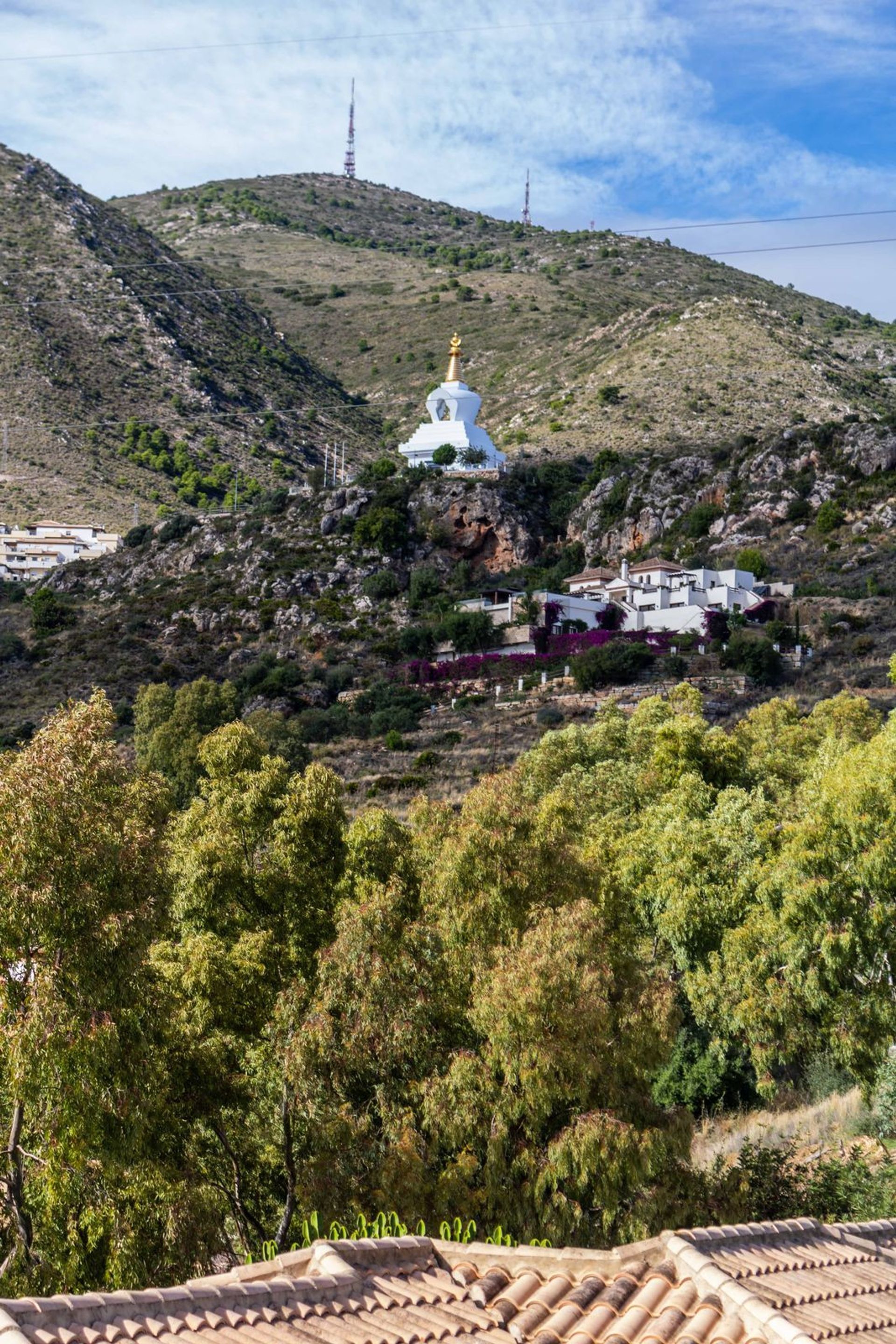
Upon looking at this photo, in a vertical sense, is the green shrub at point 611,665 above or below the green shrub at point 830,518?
below

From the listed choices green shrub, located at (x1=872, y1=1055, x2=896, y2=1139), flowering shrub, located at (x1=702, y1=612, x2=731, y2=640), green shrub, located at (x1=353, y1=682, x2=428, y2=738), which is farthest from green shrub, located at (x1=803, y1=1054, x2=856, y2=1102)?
flowering shrub, located at (x1=702, y1=612, x2=731, y2=640)

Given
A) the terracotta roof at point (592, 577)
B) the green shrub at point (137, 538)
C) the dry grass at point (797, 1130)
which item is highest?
the green shrub at point (137, 538)

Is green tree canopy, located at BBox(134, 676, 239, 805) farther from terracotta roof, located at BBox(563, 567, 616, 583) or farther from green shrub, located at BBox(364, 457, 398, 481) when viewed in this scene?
green shrub, located at BBox(364, 457, 398, 481)

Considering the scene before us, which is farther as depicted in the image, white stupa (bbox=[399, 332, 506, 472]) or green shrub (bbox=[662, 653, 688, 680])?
white stupa (bbox=[399, 332, 506, 472])

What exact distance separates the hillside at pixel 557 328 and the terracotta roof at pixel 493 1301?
8339cm

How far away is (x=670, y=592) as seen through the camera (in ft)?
237

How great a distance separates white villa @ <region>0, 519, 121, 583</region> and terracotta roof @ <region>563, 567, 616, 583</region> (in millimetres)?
27335

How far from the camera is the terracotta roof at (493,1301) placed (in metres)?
8.90

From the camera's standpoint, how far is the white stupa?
308 feet

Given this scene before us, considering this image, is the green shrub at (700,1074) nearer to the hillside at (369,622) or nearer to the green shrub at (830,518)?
the hillside at (369,622)

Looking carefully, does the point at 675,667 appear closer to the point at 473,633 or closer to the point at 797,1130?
the point at 473,633

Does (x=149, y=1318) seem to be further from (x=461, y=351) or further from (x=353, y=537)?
(x=461, y=351)

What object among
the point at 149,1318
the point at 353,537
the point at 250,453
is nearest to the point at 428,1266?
the point at 149,1318

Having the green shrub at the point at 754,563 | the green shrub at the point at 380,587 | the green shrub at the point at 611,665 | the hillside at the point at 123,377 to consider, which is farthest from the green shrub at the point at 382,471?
the green shrub at the point at 611,665
